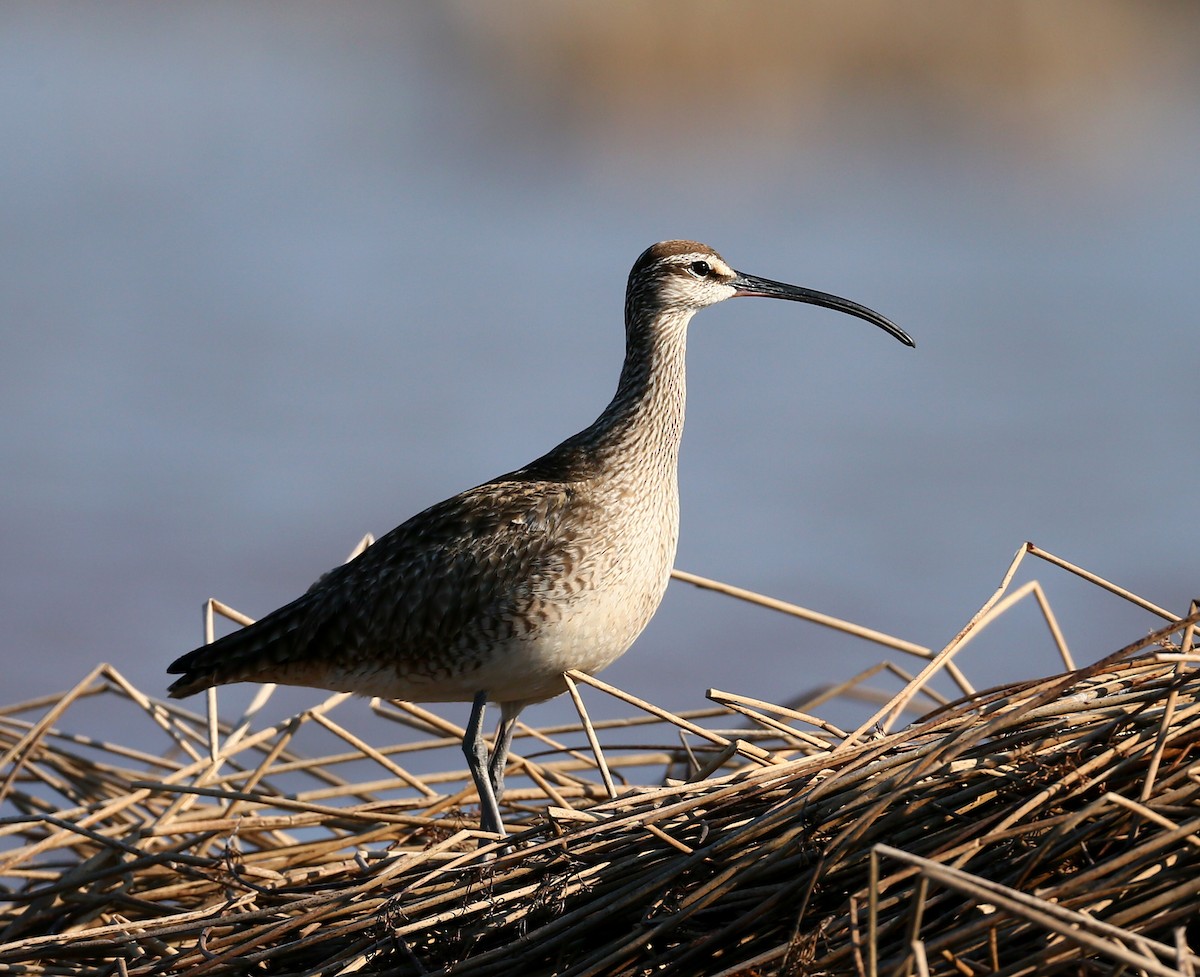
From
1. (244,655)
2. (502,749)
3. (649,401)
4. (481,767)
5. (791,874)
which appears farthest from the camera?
(649,401)

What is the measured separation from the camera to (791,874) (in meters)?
3.77

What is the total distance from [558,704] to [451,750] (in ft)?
4.22

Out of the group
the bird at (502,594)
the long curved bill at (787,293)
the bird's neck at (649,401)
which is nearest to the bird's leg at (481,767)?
the bird at (502,594)

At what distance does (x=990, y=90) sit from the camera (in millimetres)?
25453

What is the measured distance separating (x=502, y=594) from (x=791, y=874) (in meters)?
2.28

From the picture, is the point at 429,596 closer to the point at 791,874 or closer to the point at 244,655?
the point at 244,655

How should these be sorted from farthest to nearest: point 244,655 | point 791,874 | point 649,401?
point 649,401 < point 244,655 < point 791,874

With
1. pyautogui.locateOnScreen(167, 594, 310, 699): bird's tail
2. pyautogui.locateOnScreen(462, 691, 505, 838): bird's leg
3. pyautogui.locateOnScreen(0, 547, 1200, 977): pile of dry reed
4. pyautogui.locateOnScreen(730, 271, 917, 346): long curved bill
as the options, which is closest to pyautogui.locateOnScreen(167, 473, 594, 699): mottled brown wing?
pyautogui.locateOnScreen(167, 594, 310, 699): bird's tail

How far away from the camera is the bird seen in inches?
227

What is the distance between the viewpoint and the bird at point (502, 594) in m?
5.77

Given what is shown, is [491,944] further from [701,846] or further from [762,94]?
[762,94]

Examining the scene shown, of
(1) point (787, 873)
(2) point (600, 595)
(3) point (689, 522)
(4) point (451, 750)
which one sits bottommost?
(1) point (787, 873)

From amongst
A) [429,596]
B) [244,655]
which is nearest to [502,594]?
[429,596]

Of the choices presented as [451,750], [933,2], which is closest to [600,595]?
[451,750]
